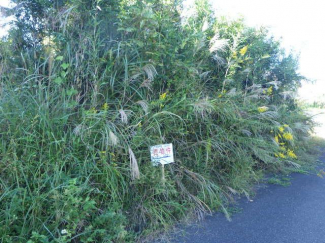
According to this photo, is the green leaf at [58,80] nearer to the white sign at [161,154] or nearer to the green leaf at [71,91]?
the green leaf at [71,91]

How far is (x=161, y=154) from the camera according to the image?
4.97m

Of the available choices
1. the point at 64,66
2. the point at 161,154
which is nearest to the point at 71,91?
the point at 64,66

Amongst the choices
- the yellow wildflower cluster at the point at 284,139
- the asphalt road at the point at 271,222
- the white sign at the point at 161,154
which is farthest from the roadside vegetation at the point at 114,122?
the yellow wildflower cluster at the point at 284,139

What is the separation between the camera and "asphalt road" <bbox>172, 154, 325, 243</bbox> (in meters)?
4.56

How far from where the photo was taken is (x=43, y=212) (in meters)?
3.83

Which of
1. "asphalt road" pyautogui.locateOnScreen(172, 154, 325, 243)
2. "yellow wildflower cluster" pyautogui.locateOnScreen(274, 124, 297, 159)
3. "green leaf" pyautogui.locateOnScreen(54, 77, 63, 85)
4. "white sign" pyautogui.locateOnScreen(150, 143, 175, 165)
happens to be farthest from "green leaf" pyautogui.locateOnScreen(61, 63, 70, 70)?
"yellow wildflower cluster" pyautogui.locateOnScreen(274, 124, 297, 159)

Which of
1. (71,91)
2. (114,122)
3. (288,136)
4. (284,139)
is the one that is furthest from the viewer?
(284,139)

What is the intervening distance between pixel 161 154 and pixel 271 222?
6.65 feet

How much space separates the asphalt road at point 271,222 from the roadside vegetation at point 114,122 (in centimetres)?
37

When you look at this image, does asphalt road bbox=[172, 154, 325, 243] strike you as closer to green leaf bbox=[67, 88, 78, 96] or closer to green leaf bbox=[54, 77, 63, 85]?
green leaf bbox=[67, 88, 78, 96]

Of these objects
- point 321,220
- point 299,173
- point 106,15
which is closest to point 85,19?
point 106,15

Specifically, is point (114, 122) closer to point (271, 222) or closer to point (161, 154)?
point (161, 154)

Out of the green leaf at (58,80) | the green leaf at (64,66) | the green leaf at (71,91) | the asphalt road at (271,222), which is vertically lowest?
the asphalt road at (271,222)

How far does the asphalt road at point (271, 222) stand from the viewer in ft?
15.0
